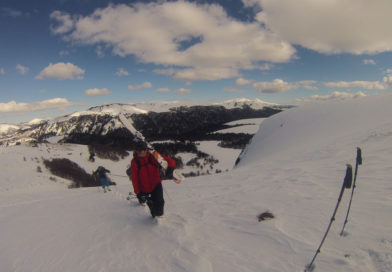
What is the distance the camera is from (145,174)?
6.20 m

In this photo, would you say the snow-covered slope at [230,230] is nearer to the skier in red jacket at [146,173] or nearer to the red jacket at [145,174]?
the skier in red jacket at [146,173]

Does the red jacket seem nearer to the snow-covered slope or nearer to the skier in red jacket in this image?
the skier in red jacket

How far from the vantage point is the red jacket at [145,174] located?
6207mm

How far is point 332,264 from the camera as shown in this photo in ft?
11.3

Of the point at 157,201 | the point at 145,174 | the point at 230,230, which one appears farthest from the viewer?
the point at 157,201

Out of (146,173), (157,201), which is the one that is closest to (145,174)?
(146,173)

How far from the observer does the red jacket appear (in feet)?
20.4

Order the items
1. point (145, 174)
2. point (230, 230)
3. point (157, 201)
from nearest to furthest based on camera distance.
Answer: point (230, 230) < point (145, 174) < point (157, 201)

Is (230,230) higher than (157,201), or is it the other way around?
(157,201)

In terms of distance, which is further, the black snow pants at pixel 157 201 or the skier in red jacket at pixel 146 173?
the black snow pants at pixel 157 201

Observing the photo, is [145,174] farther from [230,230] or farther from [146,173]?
[230,230]

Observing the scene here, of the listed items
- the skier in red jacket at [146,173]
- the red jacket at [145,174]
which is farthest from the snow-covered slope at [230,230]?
the red jacket at [145,174]

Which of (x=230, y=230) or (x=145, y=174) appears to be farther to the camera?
(x=145, y=174)

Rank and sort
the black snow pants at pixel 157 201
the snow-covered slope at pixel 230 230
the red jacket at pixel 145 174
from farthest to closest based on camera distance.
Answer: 1. the black snow pants at pixel 157 201
2. the red jacket at pixel 145 174
3. the snow-covered slope at pixel 230 230
